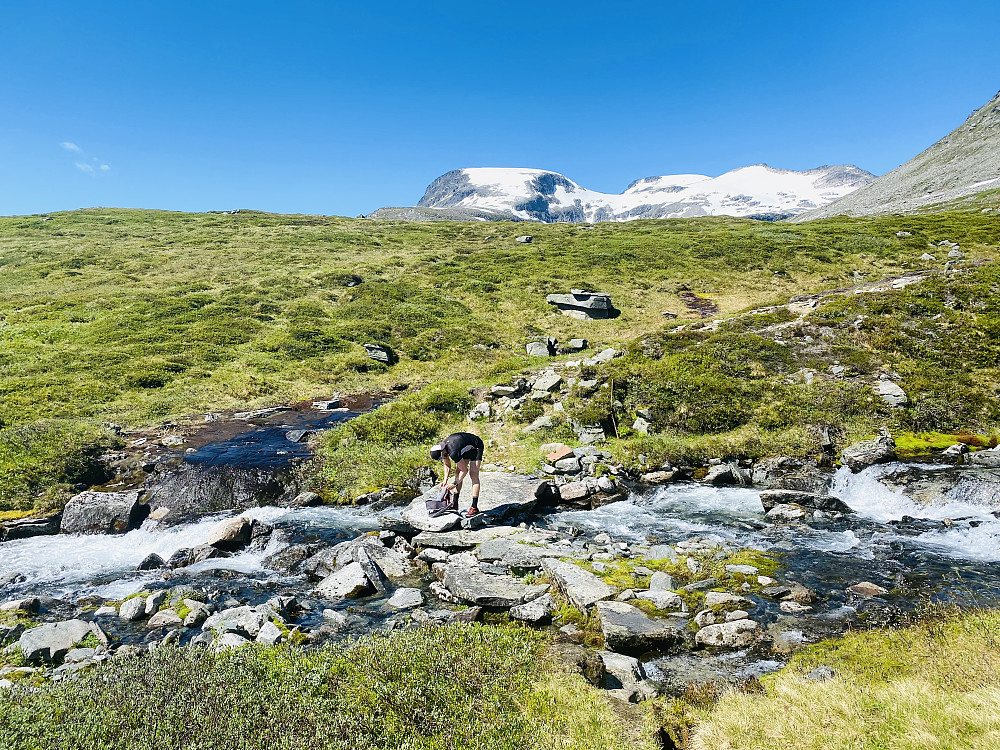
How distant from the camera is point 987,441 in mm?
15883

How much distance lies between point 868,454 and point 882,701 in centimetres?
1230

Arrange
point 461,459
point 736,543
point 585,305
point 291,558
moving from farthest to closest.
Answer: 1. point 585,305
2. point 461,459
3. point 291,558
4. point 736,543

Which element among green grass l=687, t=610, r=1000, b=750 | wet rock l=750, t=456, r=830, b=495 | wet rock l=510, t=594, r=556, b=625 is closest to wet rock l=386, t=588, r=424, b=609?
wet rock l=510, t=594, r=556, b=625

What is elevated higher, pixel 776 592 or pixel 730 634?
pixel 730 634

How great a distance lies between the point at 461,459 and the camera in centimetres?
1349

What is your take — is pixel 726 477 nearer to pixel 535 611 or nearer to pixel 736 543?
pixel 736 543

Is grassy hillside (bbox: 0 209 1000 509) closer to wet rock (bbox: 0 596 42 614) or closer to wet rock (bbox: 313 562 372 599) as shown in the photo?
wet rock (bbox: 0 596 42 614)

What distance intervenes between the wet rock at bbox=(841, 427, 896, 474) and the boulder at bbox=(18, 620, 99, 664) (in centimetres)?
1917

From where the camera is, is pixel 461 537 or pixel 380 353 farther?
pixel 380 353

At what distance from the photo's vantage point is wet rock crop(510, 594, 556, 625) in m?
9.02

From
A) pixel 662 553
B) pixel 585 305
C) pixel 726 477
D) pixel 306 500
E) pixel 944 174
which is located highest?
pixel 944 174

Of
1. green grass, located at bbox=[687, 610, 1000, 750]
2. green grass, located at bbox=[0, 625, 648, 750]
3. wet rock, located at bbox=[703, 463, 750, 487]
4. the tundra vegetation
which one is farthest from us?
wet rock, located at bbox=[703, 463, 750, 487]

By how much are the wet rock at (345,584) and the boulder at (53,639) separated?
3751mm

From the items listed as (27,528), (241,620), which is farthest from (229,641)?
(27,528)
